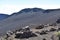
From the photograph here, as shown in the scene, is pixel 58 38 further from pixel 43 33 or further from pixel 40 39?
pixel 43 33

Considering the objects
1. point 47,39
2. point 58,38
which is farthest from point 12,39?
point 58,38

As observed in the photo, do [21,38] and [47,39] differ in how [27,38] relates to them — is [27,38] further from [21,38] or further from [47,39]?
[47,39]

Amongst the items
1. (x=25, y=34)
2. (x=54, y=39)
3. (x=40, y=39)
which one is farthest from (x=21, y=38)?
(x=54, y=39)

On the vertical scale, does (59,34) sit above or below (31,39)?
above

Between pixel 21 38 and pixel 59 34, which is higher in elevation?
pixel 59 34

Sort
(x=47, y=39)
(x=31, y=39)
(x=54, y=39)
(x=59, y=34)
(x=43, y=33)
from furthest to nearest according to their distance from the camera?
(x=43, y=33)
(x=31, y=39)
(x=47, y=39)
(x=54, y=39)
(x=59, y=34)

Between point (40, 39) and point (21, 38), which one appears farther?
point (21, 38)

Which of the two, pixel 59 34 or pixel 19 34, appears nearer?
pixel 59 34

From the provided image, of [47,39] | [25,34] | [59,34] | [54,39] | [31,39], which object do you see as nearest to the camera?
[59,34]

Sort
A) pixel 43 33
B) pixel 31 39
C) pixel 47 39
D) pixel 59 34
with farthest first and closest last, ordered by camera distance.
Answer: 1. pixel 43 33
2. pixel 31 39
3. pixel 47 39
4. pixel 59 34
